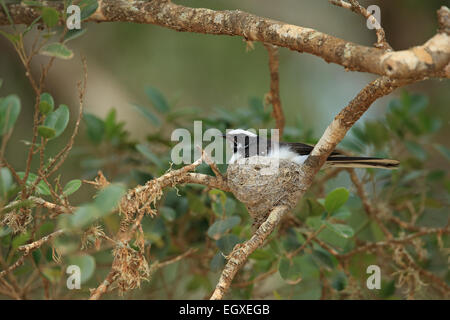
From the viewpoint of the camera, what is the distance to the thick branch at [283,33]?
155cm

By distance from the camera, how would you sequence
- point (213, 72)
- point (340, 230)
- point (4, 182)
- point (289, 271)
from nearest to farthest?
point (4, 182)
point (340, 230)
point (289, 271)
point (213, 72)

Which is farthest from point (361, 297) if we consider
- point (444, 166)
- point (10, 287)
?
point (444, 166)

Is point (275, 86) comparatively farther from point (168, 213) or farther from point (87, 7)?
point (87, 7)

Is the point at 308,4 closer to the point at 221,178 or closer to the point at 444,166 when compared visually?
the point at 444,166

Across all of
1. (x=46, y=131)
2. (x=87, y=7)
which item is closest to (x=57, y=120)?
(x=46, y=131)

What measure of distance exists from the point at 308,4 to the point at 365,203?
3521mm

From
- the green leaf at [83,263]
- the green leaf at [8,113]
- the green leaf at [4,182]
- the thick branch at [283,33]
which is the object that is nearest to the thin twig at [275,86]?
the thick branch at [283,33]

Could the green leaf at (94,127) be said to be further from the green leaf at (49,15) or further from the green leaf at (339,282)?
the green leaf at (339,282)

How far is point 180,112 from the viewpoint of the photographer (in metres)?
3.46

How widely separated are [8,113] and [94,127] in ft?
6.09

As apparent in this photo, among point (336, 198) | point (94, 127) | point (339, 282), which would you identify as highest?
point (94, 127)

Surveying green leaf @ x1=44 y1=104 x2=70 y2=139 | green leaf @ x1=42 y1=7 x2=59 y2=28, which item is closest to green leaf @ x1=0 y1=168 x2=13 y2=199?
green leaf @ x1=44 y1=104 x2=70 y2=139

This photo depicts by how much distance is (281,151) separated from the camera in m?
3.28

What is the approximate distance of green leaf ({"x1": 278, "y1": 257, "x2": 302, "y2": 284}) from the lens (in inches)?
101
